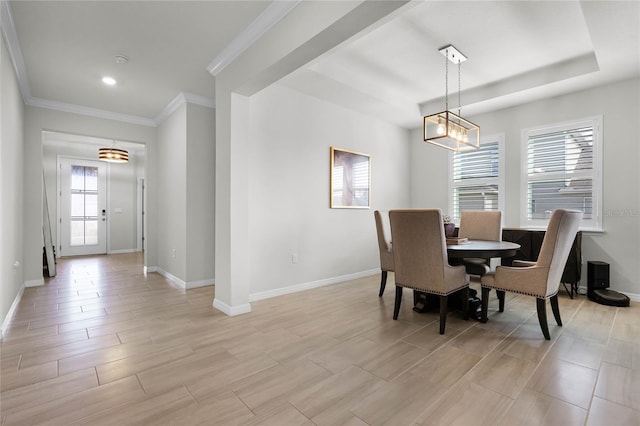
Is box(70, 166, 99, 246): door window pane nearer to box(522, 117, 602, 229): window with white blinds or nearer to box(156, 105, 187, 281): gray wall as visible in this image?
box(156, 105, 187, 281): gray wall

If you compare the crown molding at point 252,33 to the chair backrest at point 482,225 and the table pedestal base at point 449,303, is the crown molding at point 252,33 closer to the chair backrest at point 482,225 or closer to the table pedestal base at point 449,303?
the table pedestal base at point 449,303

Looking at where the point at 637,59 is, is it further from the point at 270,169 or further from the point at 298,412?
the point at 298,412

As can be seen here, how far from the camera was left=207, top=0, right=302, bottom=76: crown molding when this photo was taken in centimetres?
232

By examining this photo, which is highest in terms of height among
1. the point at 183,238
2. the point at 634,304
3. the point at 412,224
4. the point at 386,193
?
the point at 386,193

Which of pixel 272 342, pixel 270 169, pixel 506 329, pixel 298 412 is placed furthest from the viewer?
pixel 270 169

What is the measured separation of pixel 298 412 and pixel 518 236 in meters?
3.92

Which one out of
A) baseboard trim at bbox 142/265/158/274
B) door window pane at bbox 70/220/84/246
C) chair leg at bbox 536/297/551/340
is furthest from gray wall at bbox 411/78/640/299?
door window pane at bbox 70/220/84/246

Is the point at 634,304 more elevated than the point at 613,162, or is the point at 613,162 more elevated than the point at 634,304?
the point at 613,162

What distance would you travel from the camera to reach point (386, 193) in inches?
208

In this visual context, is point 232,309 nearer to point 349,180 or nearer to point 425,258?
point 425,258

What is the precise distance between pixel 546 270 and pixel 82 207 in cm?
896

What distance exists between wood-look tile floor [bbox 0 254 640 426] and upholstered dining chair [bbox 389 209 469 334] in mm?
350

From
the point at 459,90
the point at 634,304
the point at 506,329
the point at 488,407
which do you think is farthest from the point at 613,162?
the point at 488,407

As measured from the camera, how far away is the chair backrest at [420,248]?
2.60 meters
